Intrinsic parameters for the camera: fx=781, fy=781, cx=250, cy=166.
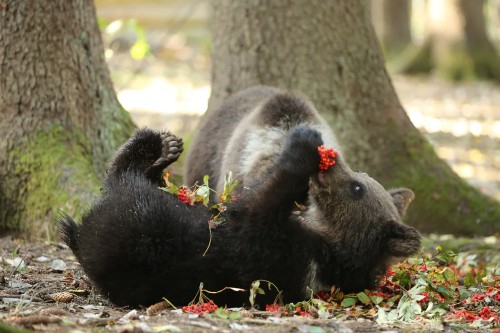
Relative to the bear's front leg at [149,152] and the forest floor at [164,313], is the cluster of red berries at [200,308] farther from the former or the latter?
the bear's front leg at [149,152]

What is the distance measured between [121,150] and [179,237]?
1.19 meters

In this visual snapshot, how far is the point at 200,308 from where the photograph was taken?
5.08m

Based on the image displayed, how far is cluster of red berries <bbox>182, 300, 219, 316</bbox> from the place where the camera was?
16.5 feet

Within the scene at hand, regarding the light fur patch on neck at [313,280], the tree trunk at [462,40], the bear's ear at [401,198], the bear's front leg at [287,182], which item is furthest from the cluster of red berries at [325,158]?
the tree trunk at [462,40]

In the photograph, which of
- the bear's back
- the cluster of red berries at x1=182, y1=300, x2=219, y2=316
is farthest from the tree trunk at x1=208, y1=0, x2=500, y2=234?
the cluster of red berries at x1=182, y1=300, x2=219, y2=316

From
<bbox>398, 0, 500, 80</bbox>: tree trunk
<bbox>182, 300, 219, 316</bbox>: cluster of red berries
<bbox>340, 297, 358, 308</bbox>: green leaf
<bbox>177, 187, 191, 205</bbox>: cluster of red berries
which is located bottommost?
<bbox>340, 297, 358, 308</bbox>: green leaf

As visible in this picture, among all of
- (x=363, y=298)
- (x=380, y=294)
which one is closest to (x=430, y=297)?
(x=380, y=294)

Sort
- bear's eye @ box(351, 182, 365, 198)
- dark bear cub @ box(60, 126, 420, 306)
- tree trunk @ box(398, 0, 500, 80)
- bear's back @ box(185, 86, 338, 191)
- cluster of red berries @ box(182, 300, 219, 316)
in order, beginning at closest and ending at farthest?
cluster of red berries @ box(182, 300, 219, 316) < dark bear cub @ box(60, 126, 420, 306) < bear's eye @ box(351, 182, 365, 198) < bear's back @ box(185, 86, 338, 191) < tree trunk @ box(398, 0, 500, 80)

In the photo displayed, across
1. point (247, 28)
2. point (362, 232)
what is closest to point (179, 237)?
point (362, 232)

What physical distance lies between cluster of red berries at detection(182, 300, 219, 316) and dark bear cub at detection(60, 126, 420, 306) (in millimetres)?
318

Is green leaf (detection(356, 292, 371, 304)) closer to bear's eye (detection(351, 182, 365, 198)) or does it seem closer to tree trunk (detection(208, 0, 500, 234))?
bear's eye (detection(351, 182, 365, 198))

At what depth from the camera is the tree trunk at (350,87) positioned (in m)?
8.84

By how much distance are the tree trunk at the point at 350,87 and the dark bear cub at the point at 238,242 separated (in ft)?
9.81

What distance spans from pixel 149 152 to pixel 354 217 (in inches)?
68.7
